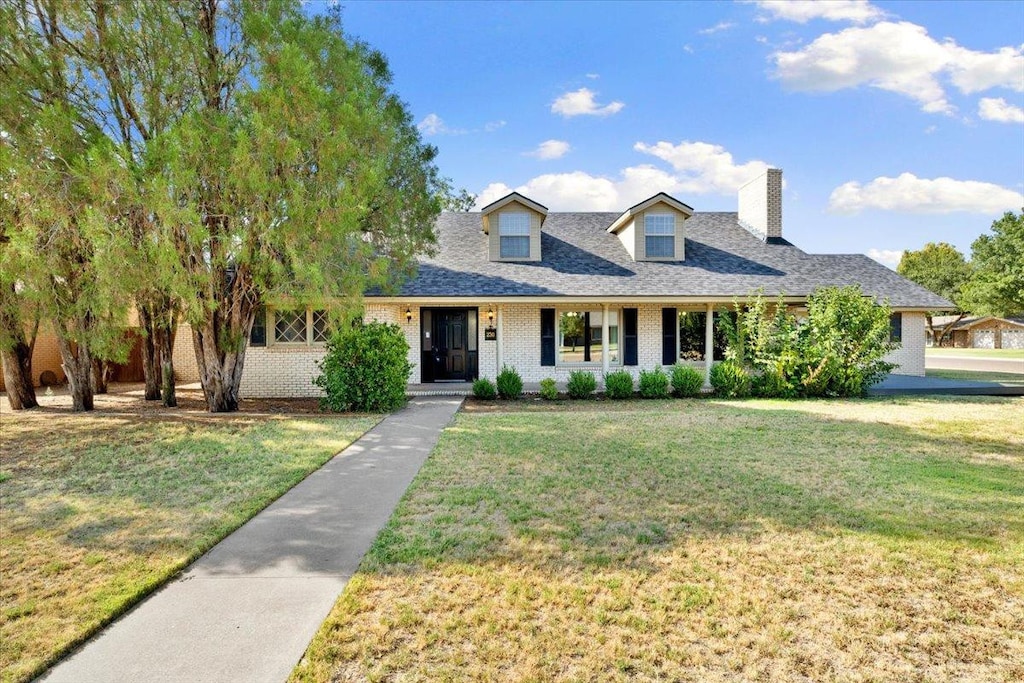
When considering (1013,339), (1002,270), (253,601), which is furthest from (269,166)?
(1013,339)

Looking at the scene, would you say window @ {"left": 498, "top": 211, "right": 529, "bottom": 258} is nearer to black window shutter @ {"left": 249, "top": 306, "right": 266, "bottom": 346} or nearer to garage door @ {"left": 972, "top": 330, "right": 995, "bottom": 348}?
black window shutter @ {"left": 249, "top": 306, "right": 266, "bottom": 346}

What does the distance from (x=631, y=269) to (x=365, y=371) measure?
27.6 feet

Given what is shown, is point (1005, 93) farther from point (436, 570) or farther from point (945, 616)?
point (436, 570)

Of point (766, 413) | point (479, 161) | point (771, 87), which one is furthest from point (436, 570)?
point (479, 161)

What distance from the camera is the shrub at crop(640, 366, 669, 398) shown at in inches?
519

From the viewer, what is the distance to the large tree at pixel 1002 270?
120ft

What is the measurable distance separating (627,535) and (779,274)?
13569 millimetres

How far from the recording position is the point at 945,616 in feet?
10.1

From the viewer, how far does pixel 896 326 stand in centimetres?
1617

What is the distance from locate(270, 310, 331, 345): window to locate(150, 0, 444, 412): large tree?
3.52 meters

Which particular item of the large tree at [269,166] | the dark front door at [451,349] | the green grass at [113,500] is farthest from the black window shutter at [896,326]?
the green grass at [113,500]

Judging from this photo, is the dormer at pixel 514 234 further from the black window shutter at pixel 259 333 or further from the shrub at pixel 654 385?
the black window shutter at pixel 259 333

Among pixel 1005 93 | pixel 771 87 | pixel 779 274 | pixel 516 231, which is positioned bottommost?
pixel 779 274

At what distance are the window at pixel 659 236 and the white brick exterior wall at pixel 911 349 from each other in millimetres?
7490
